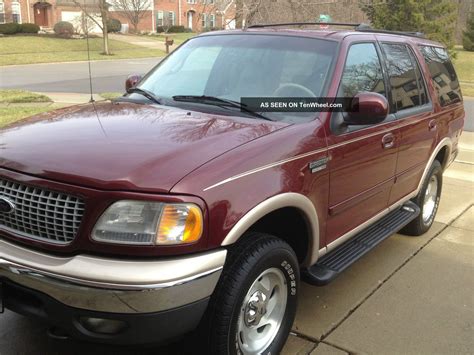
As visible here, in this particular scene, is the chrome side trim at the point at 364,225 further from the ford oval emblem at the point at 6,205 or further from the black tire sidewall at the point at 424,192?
the ford oval emblem at the point at 6,205

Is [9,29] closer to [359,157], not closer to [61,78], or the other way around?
[61,78]

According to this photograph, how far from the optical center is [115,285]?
223cm

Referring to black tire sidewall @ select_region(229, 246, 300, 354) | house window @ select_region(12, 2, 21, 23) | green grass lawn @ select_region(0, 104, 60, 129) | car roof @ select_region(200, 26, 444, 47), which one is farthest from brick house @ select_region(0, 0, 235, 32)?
black tire sidewall @ select_region(229, 246, 300, 354)

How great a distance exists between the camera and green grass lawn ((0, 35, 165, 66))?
30.5 m

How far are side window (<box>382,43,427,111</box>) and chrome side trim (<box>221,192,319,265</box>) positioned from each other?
1569mm

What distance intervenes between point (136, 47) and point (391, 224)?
41.4 meters

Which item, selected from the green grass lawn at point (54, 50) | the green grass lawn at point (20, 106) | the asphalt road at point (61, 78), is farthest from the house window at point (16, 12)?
the green grass lawn at point (20, 106)

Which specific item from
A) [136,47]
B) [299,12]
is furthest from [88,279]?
A: [136,47]

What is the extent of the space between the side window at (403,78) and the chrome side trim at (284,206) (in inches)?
61.8

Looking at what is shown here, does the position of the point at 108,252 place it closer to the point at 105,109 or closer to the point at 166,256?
the point at 166,256

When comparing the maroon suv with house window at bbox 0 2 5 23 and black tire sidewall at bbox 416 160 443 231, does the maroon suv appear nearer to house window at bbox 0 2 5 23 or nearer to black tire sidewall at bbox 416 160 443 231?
black tire sidewall at bbox 416 160 443 231

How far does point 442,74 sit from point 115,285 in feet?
14.0

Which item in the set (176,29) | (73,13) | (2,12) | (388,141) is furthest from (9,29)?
(388,141)

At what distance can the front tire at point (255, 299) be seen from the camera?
2.53 metres
